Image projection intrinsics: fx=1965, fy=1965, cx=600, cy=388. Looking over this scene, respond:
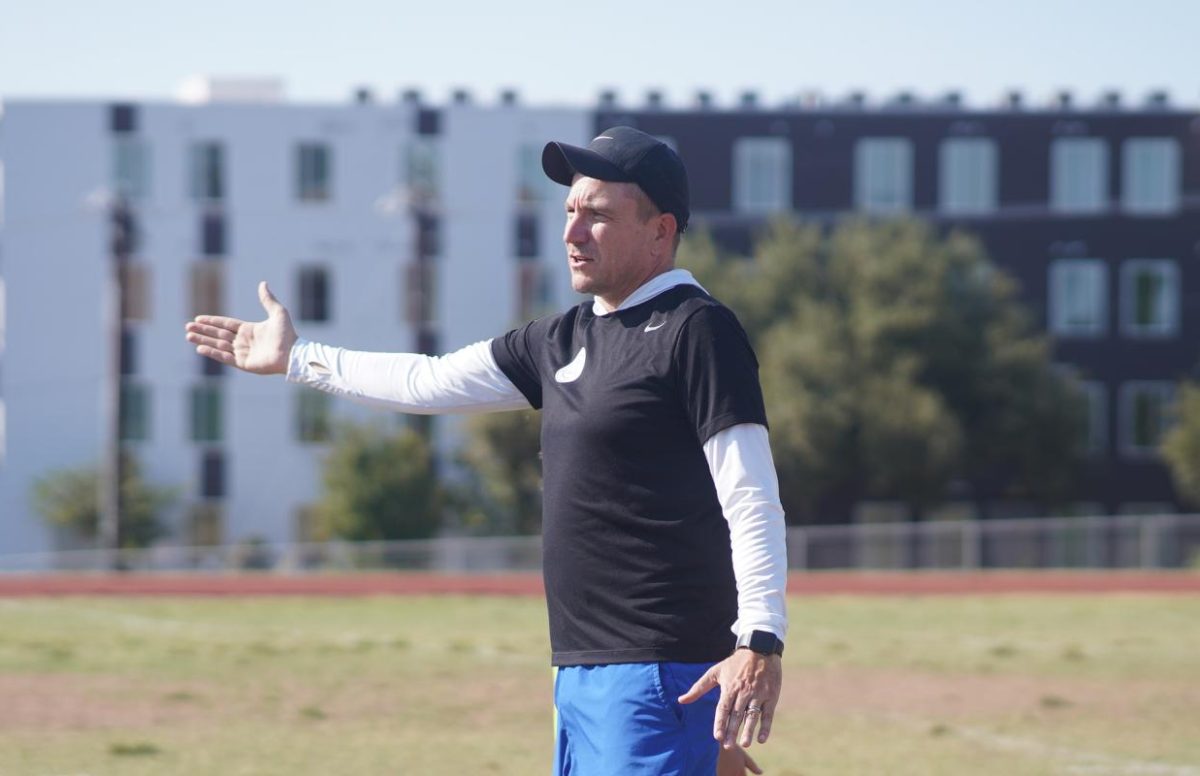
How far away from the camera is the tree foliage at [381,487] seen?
167 ft

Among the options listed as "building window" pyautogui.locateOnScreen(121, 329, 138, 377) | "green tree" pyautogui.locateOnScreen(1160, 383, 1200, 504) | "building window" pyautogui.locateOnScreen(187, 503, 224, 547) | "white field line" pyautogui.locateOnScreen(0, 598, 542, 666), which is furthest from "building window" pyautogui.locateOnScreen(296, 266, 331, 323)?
"white field line" pyautogui.locateOnScreen(0, 598, 542, 666)

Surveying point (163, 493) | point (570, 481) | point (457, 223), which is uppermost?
point (457, 223)

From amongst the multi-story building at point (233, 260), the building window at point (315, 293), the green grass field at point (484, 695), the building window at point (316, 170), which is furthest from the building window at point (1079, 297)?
the green grass field at point (484, 695)

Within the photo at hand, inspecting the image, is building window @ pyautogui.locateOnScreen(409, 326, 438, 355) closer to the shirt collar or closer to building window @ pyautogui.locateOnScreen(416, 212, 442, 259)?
building window @ pyautogui.locateOnScreen(416, 212, 442, 259)

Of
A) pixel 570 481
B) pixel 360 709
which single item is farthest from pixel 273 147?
pixel 570 481

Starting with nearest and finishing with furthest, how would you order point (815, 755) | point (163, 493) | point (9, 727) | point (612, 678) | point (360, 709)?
1. point (612, 678)
2. point (815, 755)
3. point (9, 727)
4. point (360, 709)
5. point (163, 493)

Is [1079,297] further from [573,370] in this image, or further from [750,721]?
[750,721]

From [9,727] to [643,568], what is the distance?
8.24 metres

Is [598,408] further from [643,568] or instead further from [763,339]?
[763,339]

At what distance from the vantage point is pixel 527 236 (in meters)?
57.8

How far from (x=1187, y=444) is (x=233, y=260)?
27333mm

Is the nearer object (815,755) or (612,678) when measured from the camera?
(612,678)

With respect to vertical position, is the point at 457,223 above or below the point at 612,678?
above

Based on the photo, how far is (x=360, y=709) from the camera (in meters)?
13.2
